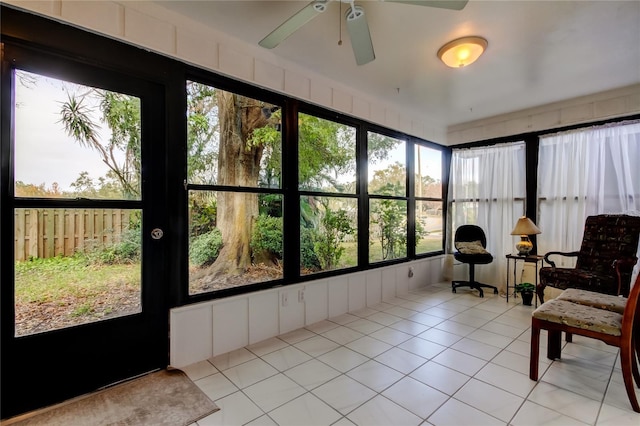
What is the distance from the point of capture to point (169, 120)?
2.28 metres

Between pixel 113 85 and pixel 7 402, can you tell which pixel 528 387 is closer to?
pixel 7 402

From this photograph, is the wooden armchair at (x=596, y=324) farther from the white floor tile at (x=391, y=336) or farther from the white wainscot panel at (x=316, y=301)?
the white wainscot panel at (x=316, y=301)

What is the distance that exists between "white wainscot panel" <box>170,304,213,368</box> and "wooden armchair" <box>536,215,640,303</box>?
144 inches

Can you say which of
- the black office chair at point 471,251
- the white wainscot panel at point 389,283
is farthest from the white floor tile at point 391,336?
the black office chair at point 471,251

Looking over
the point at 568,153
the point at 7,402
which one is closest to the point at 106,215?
the point at 7,402

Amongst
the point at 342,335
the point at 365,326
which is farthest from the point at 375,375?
the point at 365,326

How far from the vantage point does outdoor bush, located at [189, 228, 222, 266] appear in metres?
2.43

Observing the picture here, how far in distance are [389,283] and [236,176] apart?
2603 millimetres

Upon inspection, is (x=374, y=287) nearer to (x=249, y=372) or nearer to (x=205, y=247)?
(x=249, y=372)

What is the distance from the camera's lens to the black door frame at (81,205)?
5.60 ft

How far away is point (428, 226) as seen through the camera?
4941 mm

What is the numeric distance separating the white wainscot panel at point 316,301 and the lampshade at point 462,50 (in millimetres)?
2550

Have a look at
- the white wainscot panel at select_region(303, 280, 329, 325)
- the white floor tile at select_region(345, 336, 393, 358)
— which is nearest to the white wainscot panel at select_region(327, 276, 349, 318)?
the white wainscot panel at select_region(303, 280, 329, 325)

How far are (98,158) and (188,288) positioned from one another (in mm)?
1173
